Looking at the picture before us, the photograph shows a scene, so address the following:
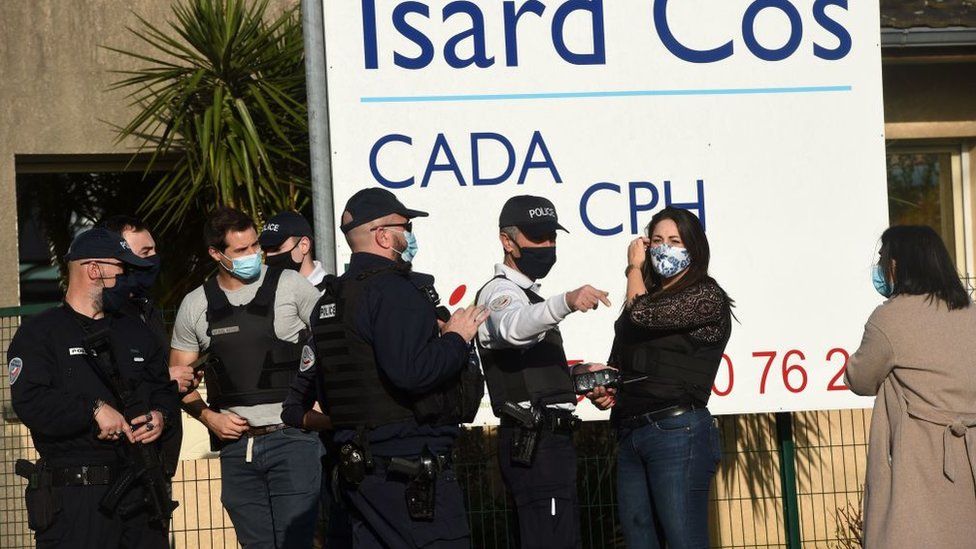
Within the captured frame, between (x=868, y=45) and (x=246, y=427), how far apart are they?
12.5ft

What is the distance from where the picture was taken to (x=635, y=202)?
6.77 meters

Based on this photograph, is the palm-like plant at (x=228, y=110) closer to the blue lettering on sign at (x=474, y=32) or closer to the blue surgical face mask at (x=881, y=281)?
the blue lettering on sign at (x=474, y=32)

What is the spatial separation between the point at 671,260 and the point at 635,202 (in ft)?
4.24

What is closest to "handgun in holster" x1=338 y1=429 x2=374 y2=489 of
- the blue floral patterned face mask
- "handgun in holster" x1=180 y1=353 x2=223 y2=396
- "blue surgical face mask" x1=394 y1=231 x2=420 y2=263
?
"blue surgical face mask" x1=394 y1=231 x2=420 y2=263

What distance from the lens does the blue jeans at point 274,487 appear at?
228 inches

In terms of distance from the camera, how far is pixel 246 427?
5.80m

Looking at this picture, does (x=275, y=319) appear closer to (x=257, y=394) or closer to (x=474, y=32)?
(x=257, y=394)

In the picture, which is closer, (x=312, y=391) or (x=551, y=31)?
(x=312, y=391)

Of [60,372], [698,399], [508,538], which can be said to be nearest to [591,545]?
[508,538]

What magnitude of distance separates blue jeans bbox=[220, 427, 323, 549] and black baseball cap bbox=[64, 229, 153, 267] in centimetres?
105

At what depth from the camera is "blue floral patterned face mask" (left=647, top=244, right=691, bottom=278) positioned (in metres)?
5.50

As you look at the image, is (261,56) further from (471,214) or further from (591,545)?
(591,545)

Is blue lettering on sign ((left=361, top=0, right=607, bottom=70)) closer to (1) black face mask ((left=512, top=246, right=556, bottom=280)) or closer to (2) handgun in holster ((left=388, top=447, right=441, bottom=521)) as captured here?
(1) black face mask ((left=512, top=246, right=556, bottom=280))

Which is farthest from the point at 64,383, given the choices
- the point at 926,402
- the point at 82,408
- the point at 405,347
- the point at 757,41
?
the point at 757,41
